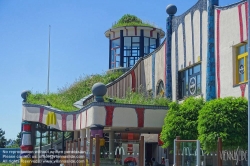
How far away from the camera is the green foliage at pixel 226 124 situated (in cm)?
1463

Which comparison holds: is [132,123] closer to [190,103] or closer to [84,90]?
[190,103]

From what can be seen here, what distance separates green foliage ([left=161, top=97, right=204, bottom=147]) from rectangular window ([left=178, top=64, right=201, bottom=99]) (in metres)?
2.56

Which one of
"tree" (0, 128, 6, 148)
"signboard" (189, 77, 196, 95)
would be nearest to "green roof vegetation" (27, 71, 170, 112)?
"signboard" (189, 77, 196, 95)

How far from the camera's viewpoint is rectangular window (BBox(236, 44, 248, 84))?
54.6 ft

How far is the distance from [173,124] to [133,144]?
4727mm

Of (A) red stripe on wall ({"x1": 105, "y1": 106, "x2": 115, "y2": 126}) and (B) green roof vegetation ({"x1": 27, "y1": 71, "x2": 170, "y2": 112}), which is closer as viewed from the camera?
(A) red stripe on wall ({"x1": 105, "y1": 106, "x2": 115, "y2": 126})

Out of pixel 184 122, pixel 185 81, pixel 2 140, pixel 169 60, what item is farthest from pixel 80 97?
pixel 2 140

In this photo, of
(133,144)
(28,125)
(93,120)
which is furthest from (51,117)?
(133,144)

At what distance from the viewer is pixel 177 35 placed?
22312 millimetres

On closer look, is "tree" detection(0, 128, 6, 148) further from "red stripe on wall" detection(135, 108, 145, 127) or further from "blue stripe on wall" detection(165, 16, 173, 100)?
"red stripe on wall" detection(135, 108, 145, 127)

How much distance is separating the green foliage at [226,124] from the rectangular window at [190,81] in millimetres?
4943

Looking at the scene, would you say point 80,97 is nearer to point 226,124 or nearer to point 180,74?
point 180,74

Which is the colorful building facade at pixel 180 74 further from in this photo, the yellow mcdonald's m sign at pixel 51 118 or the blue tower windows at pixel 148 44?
the blue tower windows at pixel 148 44

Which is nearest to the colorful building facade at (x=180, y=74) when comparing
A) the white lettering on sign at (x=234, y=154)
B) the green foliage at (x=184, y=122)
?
the green foliage at (x=184, y=122)
